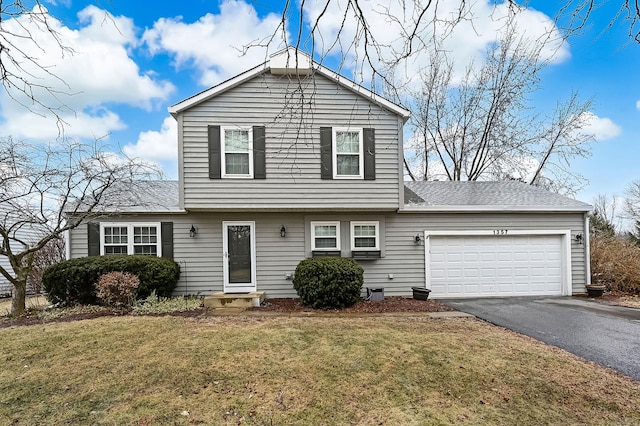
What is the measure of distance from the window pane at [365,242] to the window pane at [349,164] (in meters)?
1.88

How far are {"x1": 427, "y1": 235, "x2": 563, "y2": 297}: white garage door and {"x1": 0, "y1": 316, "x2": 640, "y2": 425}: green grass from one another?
3706 millimetres

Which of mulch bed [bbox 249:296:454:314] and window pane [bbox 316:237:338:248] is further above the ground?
window pane [bbox 316:237:338:248]

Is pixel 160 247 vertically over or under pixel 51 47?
under

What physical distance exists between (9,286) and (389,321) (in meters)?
15.2

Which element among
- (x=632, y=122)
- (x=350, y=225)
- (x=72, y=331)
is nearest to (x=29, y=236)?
(x=72, y=331)

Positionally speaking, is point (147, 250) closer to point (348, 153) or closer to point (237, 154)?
point (237, 154)

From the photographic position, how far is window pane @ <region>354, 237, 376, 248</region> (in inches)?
373

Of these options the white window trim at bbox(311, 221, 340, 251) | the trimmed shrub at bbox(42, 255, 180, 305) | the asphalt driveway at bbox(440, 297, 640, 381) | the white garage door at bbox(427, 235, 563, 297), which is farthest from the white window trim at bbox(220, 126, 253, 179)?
the asphalt driveway at bbox(440, 297, 640, 381)

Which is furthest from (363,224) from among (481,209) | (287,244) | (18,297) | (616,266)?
(18,297)

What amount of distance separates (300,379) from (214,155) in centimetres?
617

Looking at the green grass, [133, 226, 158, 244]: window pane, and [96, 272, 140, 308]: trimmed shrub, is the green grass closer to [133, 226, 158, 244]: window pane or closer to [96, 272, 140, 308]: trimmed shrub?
[96, 272, 140, 308]: trimmed shrub

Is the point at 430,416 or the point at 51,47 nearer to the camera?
the point at 51,47

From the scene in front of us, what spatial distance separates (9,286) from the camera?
13.4m

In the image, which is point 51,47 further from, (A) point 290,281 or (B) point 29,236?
(B) point 29,236
